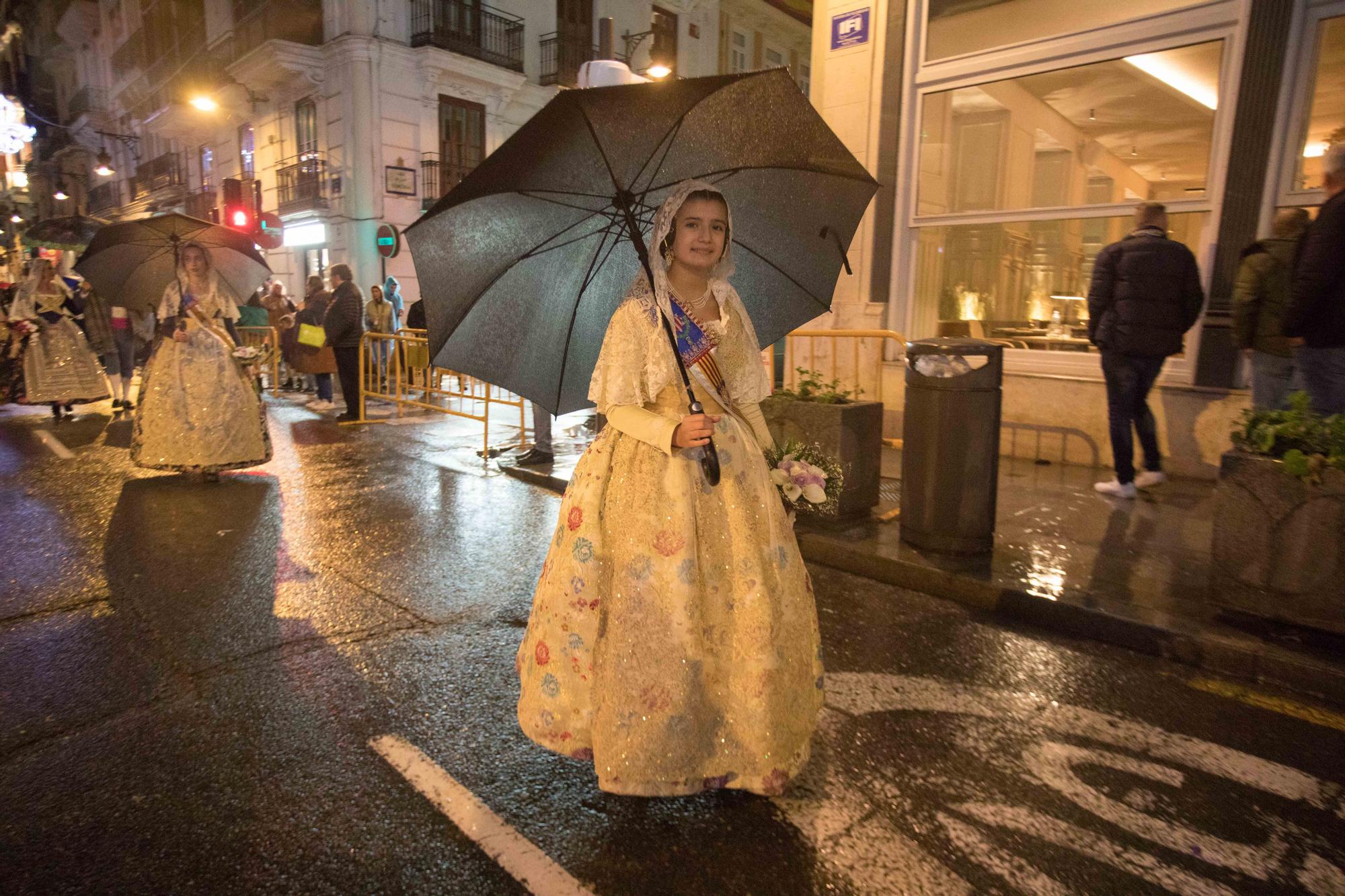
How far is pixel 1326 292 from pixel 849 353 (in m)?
4.49

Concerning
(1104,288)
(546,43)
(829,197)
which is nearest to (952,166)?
(1104,288)

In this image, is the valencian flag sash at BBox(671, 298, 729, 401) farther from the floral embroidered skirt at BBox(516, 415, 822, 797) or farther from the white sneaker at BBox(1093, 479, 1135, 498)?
the white sneaker at BBox(1093, 479, 1135, 498)

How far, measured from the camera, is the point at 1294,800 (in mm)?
2654

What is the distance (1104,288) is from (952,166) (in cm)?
313

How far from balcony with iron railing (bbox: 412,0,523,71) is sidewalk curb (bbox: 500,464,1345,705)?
21896 mm

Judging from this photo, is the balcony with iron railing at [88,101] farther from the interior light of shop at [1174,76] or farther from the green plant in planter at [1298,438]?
the green plant in planter at [1298,438]

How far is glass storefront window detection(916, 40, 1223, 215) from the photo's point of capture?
802 cm

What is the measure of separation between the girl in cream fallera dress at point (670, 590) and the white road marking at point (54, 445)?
832 cm

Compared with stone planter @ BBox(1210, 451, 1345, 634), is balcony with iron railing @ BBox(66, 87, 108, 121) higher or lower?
higher

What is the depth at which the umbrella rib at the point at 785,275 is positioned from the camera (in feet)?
9.28

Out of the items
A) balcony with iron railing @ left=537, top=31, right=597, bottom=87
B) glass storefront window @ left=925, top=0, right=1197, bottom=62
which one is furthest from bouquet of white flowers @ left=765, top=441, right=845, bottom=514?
balcony with iron railing @ left=537, top=31, right=597, bottom=87

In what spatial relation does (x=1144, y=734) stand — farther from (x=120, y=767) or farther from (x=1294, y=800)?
(x=120, y=767)

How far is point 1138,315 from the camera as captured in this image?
604 cm

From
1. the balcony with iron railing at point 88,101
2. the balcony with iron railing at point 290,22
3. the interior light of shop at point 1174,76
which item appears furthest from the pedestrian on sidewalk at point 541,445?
the balcony with iron railing at point 88,101
